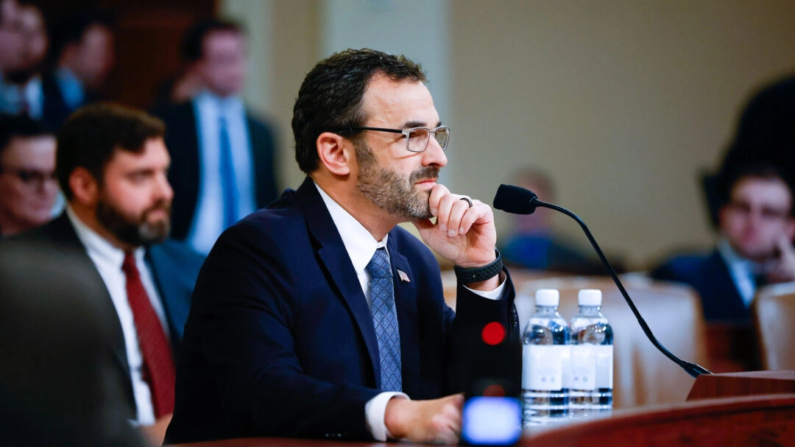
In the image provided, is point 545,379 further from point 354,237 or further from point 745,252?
point 745,252

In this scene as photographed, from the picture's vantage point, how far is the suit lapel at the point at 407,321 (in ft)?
5.82

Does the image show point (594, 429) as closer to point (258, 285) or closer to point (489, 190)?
point (258, 285)

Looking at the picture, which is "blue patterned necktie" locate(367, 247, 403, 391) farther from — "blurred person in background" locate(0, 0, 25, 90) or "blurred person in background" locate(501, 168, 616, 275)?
"blurred person in background" locate(501, 168, 616, 275)

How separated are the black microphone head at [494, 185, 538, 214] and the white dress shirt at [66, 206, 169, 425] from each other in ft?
3.78

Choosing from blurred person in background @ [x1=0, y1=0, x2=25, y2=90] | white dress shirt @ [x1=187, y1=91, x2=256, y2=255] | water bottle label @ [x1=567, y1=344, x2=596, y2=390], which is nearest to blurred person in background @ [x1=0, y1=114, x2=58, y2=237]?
white dress shirt @ [x1=187, y1=91, x2=256, y2=255]

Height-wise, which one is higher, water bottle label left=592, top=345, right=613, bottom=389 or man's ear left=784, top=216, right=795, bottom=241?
man's ear left=784, top=216, right=795, bottom=241

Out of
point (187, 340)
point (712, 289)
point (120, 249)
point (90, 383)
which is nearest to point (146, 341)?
point (120, 249)

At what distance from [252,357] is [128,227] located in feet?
4.08

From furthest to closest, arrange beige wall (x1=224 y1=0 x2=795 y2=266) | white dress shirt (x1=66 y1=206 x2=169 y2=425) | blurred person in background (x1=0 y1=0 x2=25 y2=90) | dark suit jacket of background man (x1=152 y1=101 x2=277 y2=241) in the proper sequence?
beige wall (x1=224 y1=0 x2=795 y2=266), blurred person in background (x1=0 y1=0 x2=25 y2=90), dark suit jacket of background man (x1=152 y1=101 x2=277 y2=241), white dress shirt (x1=66 y1=206 x2=169 y2=425)

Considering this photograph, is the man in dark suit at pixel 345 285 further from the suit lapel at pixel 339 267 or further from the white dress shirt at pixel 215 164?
the white dress shirt at pixel 215 164

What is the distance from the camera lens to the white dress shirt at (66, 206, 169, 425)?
2.41 metres

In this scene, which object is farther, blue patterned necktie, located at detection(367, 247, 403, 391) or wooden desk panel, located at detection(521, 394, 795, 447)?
blue patterned necktie, located at detection(367, 247, 403, 391)

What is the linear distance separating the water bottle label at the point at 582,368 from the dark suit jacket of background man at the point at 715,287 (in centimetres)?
229

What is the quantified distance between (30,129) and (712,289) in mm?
2785
